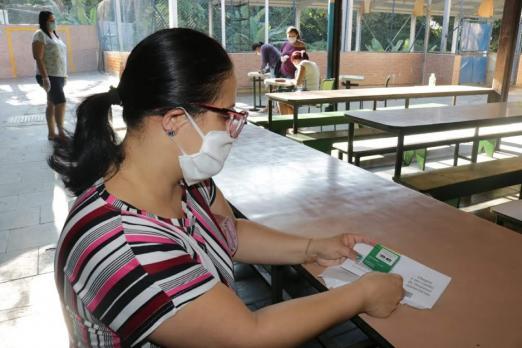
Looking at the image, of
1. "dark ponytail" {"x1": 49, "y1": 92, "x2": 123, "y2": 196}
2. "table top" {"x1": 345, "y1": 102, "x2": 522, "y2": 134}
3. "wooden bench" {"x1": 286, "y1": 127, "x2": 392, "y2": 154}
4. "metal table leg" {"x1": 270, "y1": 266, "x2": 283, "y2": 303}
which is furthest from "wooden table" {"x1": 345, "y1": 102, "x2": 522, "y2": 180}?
"dark ponytail" {"x1": 49, "y1": 92, "x2": 123, "y2": 196}

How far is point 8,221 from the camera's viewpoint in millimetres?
3383

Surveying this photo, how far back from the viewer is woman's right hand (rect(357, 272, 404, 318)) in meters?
1.02

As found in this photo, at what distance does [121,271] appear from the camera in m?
0.80

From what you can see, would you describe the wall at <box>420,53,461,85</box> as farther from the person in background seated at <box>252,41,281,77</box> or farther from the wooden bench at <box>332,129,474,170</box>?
the wooden bench at <box>332,129,474,170</box>

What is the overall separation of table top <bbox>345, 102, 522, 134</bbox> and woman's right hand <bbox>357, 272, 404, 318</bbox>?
6.93 ft

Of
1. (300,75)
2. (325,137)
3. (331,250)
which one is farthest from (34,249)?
(300,75)

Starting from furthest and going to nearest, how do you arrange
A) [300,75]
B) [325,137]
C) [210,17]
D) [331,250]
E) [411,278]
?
[210,17] < [300,75] < [325,137] < [331,250] < [411,278]

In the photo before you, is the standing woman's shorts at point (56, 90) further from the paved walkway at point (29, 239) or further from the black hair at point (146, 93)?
the black hair at point (146, 93)

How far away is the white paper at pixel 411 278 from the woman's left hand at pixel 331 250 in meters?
0.02

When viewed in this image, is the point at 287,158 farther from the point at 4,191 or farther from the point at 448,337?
the point at 4,191

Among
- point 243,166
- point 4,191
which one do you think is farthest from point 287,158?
point 4,191

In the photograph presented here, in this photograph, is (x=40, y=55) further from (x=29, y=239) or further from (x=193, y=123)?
(x=193, y=123)

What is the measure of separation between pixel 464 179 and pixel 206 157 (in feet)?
8.91

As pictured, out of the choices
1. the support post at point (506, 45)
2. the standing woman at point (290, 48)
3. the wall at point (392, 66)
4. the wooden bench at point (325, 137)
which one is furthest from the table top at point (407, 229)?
the wall at point (392, 66)
